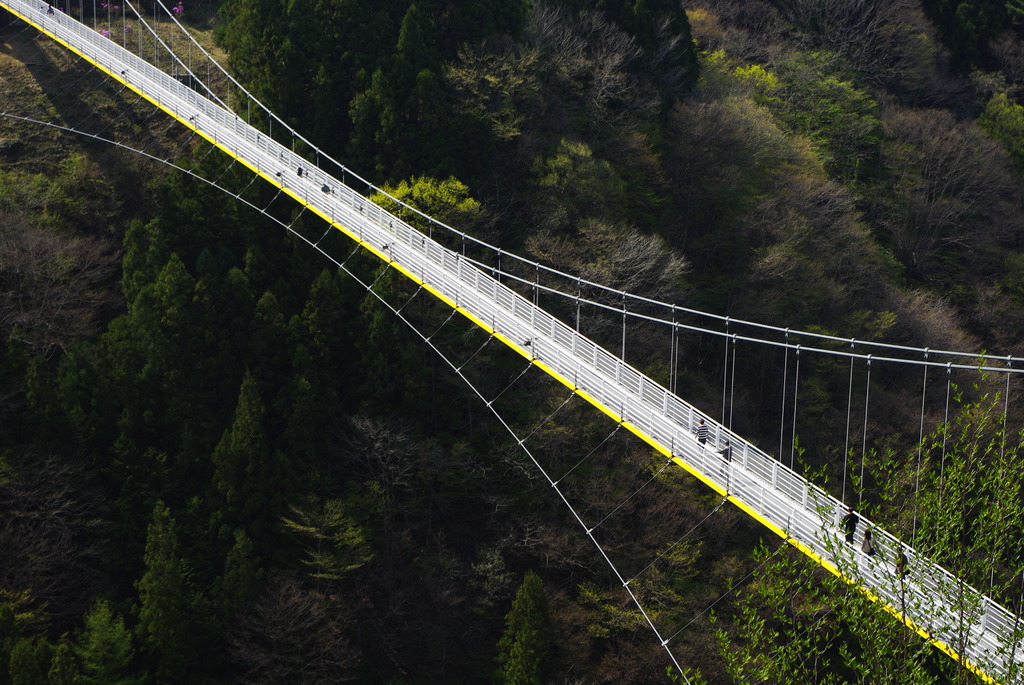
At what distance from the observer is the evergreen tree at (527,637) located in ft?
92.5

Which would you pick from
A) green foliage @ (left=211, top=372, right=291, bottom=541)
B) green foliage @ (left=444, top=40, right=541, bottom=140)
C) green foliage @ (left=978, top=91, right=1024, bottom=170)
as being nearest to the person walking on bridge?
green foliage @ (left=211, top=372, right=291, bottom=541)

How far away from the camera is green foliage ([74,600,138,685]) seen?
84.1 feet

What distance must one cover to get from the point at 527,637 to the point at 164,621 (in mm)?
7627

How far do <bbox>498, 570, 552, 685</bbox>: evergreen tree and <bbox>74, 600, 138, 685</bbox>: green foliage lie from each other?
7870mm

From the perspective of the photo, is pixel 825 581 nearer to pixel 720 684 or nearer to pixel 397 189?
pixel 720 684

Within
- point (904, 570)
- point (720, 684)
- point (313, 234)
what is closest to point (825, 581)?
point (904, 570)

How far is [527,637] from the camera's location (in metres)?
28.2

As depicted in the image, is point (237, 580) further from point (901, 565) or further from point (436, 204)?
point (901, 565)

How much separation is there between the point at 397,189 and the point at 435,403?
17.5 feet

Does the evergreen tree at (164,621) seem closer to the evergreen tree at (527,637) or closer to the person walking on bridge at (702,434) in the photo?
the evergreen tree at (527,637)

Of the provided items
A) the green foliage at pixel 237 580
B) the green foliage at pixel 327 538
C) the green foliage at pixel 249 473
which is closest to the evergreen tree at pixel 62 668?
the green foliage at pixel 237 580

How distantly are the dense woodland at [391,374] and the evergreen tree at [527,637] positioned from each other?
7cm

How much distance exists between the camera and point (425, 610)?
2955 cm

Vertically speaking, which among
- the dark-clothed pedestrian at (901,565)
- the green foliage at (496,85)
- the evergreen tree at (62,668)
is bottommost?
the evergreen tree at (62,668)
